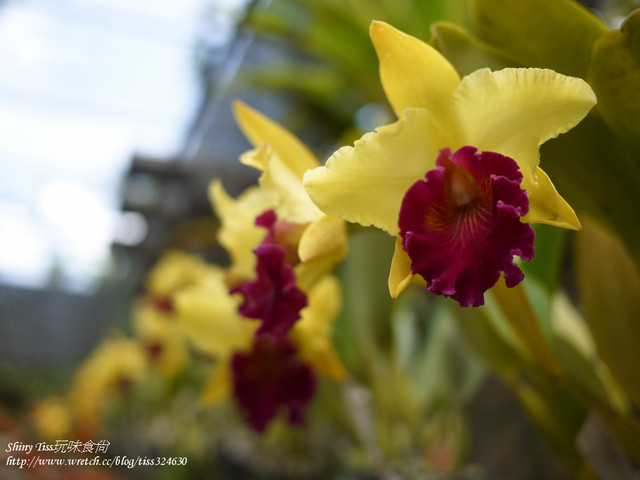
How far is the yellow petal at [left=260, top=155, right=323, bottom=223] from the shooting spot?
343 millimetres

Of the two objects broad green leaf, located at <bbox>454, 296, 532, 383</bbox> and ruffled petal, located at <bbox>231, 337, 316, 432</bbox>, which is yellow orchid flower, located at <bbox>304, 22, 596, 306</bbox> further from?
ruffled petal, located at <bbox>231, 337, 316, 432</bbox>

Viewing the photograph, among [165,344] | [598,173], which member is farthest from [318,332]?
[165,344]

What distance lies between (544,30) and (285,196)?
19 centimetres

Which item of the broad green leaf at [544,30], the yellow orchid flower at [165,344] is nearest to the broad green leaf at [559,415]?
the broad green leaf at [544,30]

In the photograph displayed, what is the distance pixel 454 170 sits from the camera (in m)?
0.31

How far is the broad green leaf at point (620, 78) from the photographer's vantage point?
292mm

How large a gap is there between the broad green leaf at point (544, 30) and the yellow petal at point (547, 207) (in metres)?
0.10

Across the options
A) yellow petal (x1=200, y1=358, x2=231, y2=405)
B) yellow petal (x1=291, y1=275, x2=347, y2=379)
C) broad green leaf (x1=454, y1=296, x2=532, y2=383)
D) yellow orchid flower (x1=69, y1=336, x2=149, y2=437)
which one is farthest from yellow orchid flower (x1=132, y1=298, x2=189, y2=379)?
broad green leaf (x1=454, y1=296, x2=532, y2=383)

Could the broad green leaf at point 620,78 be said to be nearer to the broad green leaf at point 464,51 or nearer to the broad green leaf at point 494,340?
the broad green leaf at point 464,51

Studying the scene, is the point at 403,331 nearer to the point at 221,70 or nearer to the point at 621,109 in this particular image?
the point at 621,109

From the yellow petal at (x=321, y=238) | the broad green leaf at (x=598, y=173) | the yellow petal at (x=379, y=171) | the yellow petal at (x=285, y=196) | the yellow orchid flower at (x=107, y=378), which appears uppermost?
the broad green leaf at (x=598, y=173)

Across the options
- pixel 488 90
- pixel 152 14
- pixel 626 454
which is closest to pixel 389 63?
pixel 488 90

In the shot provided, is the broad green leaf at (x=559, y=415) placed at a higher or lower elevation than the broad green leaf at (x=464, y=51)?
lower

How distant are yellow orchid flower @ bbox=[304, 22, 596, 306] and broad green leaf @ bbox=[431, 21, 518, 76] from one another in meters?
0.04
